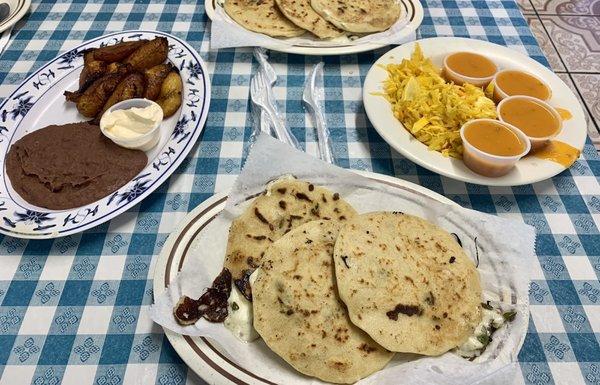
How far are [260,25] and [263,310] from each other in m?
2.01

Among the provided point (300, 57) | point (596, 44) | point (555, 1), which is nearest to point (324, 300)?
point (300, 57)

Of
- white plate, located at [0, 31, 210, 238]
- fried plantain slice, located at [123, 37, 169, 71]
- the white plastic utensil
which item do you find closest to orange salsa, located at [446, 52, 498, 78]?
the white plastic utensil

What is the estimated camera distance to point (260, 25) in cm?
290

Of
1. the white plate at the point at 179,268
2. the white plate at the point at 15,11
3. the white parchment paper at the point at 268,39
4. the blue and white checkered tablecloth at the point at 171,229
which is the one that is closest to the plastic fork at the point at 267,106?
the blue and white checkered tablecloth at the point at 171,229

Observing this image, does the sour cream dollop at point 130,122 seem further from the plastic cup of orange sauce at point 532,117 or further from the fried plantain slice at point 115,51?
the plastic cup of orange sauce at point 532,117

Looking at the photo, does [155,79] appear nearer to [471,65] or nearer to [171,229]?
[171,229]

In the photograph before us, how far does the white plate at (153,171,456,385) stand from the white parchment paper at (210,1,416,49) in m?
1.19

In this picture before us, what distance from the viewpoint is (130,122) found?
231 centimetres

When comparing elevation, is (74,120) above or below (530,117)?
below

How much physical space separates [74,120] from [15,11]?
4.28ft

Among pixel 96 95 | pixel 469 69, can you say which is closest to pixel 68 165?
pixel 96 95

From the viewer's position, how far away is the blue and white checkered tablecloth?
170 cm

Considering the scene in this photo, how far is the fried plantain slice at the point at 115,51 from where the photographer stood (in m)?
2.66

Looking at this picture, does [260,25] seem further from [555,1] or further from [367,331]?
[555,1]
